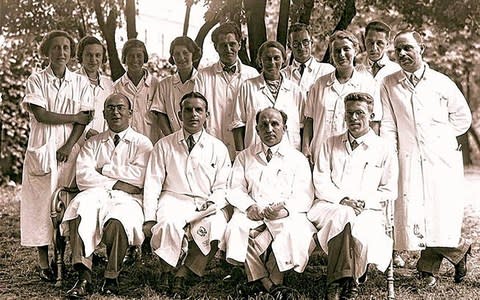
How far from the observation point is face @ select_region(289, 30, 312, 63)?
5.78 meters

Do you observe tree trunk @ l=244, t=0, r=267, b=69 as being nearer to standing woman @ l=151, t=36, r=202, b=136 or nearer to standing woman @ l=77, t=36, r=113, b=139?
standing woman @ l=151, t=36, r=202, b=136

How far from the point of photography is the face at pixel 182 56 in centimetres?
599

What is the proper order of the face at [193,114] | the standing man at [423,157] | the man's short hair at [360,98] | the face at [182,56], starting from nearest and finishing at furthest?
the man's short hair at [360,98]
the face at [193,114]
the standing man at [423,157]
the face at [182,56]

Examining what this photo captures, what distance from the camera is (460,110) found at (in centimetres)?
549

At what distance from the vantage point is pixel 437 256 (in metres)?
5.54

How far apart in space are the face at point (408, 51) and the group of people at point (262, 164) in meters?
0.01

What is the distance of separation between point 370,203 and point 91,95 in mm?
2426

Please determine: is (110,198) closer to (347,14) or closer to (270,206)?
(270,206)

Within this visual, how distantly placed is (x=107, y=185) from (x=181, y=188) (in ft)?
1.83

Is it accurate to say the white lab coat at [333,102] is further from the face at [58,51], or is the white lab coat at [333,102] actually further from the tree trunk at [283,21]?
the face at [58,51]

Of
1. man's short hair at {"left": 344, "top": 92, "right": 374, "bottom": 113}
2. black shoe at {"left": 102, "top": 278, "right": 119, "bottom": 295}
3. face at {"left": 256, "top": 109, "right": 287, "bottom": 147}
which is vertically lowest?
black shoe at {"left": 102, "top": 278, "right": 119, "bottom": 295}

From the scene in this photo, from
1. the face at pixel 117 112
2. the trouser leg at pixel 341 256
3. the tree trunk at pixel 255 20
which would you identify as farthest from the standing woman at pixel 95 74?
the trouser leg at pixel 341 256

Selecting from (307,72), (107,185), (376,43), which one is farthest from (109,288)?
(376,43)

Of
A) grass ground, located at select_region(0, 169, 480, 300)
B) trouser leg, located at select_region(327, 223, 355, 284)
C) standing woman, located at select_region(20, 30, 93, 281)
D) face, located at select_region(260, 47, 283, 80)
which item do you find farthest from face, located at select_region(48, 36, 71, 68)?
trouser leg, located at select_region(327, 223, 355, 284)
